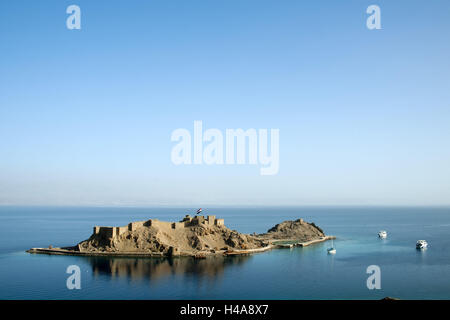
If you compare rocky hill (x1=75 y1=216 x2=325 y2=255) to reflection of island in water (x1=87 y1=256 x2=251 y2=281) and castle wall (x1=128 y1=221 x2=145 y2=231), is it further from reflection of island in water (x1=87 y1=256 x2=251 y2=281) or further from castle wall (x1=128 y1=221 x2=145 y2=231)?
reflection of island in water (x1=87 y1=256 x2=251 y2=281)

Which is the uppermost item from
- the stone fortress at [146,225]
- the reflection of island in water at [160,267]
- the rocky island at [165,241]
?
the stone fortress at [146,225]

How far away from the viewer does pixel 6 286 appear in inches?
2409

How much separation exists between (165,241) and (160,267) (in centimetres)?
1715

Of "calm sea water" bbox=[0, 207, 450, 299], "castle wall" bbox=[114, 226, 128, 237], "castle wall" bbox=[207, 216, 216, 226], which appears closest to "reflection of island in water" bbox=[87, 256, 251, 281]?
"calm sea water" bbox=[0, 207, 450, 299]

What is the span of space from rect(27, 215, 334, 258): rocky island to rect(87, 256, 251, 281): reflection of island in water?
418 cm

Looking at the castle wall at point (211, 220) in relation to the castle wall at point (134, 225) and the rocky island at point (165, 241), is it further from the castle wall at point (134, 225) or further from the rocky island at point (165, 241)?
the castle wall at point (134, 225)

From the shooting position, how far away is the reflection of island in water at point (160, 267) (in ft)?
226

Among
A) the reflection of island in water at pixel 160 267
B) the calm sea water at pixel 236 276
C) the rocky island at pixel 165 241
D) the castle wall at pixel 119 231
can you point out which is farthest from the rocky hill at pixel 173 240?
the calm sea water at pixel 236 276

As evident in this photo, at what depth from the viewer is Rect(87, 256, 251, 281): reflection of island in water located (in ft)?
226

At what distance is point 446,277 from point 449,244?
204 ft

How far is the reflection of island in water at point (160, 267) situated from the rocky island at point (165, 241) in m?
4.18
